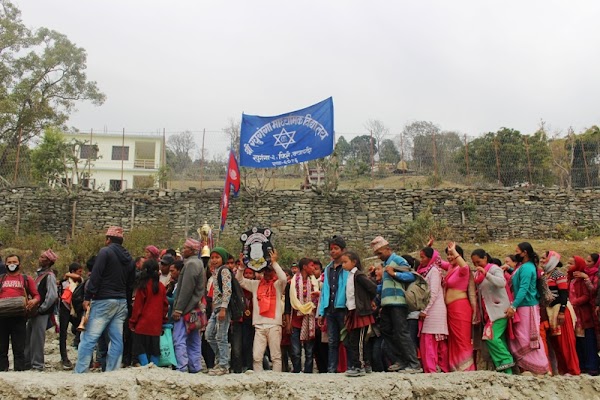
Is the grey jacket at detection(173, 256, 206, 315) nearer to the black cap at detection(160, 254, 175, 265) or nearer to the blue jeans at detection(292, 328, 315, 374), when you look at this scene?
the black cap at detection(160, 254, 175, 265)

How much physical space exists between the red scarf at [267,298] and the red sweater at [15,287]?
9.22 feet

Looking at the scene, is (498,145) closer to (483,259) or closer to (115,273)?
(483,259)

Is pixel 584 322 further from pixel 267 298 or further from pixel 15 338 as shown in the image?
pixel 15 338

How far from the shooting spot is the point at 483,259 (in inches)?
270

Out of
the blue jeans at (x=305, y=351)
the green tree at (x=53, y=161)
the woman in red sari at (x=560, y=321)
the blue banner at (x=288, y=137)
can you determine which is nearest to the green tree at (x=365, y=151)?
the blue banner at (x=288, y=137)

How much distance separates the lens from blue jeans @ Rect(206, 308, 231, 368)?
680 centimetres

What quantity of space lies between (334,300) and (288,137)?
978cm

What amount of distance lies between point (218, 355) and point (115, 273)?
1716mm

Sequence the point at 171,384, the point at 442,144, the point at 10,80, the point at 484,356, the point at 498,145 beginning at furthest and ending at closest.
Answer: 1. the point at 10,80
2. the point at 442,144
3. the point at 498,145
4. the point at 484,356
5. the point at 171,384

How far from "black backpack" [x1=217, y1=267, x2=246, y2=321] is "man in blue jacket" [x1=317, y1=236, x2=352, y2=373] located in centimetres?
100

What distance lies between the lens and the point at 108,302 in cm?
641

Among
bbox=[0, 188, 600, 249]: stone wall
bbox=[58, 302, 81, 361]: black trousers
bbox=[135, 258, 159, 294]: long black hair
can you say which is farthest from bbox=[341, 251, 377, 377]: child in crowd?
bbox=[0, 188, 600, 249]: stone wall

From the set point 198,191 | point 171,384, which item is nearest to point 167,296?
point 171,384

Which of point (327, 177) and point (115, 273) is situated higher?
point (327, 177)
